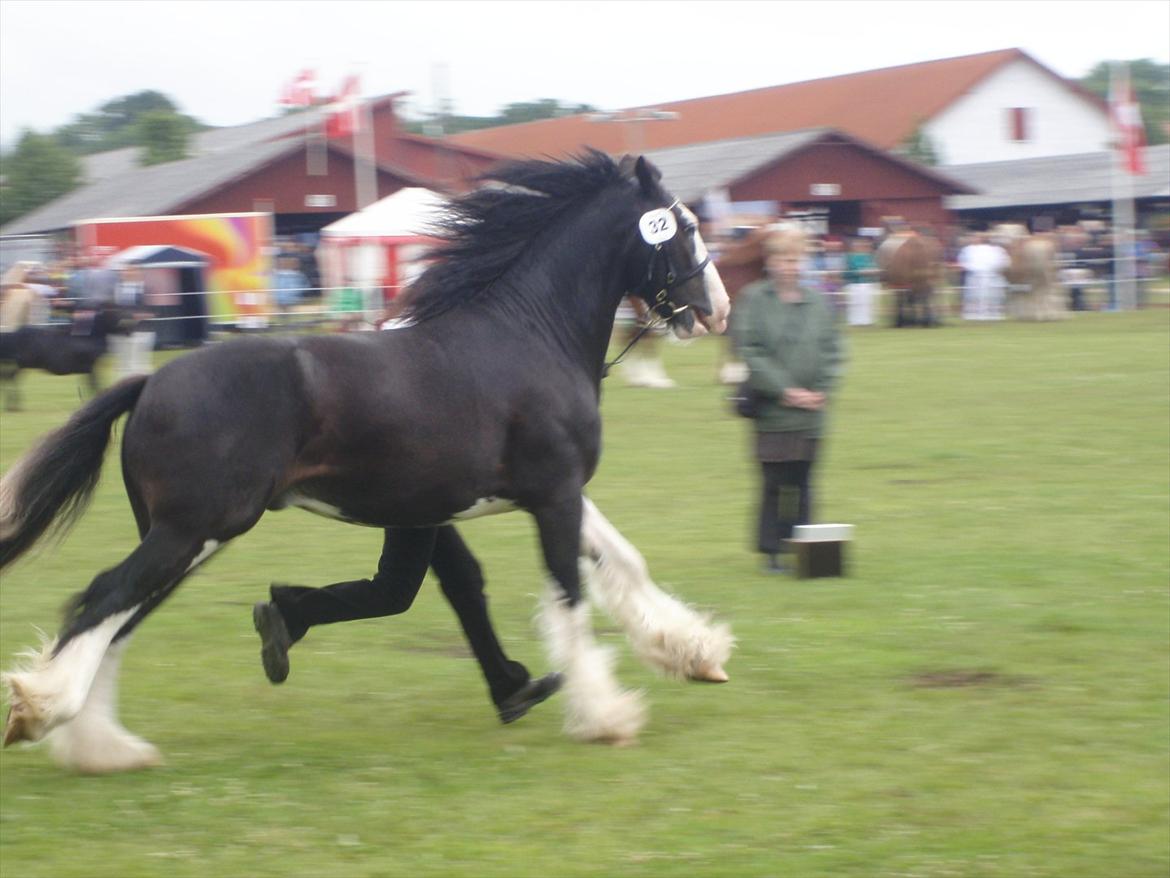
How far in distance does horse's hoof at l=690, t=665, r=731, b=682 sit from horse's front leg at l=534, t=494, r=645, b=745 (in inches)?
18.7

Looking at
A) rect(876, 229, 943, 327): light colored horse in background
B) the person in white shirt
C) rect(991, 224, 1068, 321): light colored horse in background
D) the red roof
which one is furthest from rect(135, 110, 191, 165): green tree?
rect(991, 224, 1068, 321): light colored horse in background

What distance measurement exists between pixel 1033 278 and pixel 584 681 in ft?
81.9

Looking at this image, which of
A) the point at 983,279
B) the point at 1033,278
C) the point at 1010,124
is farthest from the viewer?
the point at 1010,124

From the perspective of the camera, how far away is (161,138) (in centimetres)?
6494

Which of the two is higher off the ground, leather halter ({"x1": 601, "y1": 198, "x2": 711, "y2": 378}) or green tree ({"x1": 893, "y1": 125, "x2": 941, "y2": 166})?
green tree ({"x1": 893, "y1": 125, "x2": 941, "y2": 166})

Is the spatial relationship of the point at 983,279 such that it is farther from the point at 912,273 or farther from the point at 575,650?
the point at 575,650

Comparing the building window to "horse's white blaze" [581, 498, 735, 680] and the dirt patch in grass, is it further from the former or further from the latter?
"horse's white blaze" [581, 498, 735, 680]

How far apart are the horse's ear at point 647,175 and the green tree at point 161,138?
6002 cm

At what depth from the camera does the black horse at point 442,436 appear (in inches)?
209

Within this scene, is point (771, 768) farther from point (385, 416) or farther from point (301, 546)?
point (301, 546)

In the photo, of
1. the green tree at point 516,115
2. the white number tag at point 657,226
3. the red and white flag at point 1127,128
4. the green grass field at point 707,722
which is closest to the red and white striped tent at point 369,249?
the red and white flag at point 1127,128

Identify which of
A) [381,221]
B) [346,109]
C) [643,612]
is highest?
[346,109]

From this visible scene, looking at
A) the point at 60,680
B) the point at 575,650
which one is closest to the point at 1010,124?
the point at 575,650

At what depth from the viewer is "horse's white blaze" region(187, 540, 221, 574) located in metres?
5.38
